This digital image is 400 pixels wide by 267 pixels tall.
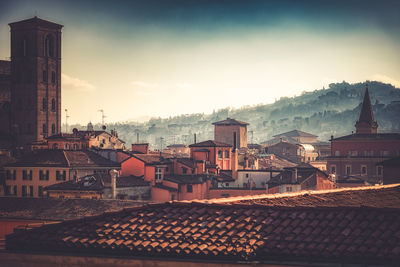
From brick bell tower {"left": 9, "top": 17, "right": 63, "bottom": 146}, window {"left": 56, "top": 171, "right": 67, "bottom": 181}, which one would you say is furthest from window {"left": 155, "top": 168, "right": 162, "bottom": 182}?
brick bell tower {"left": 9, "top": 17, "right": 63, "bottom": 146}

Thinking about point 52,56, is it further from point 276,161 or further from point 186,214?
point 186,214

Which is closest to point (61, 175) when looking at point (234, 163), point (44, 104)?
point (234, 163)

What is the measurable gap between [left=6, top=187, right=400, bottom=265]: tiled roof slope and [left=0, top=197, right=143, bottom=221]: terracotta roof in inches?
934

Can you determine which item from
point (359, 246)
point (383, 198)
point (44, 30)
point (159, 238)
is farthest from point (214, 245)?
point (44, 30)

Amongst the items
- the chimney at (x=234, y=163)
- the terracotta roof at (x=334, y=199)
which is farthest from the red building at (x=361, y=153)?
the terracotta roof at (x=334, y=199)

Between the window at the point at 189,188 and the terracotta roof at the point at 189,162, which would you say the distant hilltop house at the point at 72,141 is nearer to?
the terracotta roof at the point at 189,162

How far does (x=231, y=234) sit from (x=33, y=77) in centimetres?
8007

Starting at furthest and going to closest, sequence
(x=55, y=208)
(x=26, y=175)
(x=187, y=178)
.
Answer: (x=26, y=175)
(x=187, y=178)
(x=55, y=208)

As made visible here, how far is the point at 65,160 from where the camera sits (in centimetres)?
5956

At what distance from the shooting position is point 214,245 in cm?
1066

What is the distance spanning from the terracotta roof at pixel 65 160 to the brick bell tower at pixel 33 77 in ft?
78.4

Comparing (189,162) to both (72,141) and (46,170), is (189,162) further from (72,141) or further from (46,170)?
(72,141)

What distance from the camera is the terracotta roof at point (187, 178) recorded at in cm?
5203

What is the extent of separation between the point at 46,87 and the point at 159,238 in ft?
265
